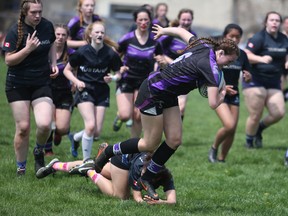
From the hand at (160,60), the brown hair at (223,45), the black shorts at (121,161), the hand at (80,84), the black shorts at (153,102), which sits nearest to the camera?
the brown hair at (223,45)

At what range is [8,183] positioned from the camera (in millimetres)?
7836

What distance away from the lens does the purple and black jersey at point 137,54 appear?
10719mm

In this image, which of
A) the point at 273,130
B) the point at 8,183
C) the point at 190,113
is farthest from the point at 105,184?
the point at 190,113

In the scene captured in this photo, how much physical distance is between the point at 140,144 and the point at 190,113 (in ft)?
34.8

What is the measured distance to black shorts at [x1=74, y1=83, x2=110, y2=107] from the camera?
30.6 feet

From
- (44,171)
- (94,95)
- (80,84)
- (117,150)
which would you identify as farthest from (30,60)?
(117,150)

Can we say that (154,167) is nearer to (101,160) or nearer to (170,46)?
(101,160)

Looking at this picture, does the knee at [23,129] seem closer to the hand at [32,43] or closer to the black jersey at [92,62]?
the hand at [32,43]

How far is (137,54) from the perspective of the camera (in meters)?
10.7

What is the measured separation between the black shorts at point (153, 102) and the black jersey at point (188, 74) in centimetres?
4

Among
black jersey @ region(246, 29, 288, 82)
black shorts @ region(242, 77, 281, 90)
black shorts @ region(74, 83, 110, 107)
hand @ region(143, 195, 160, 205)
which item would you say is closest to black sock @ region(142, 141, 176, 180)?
hand @ region(143, 195, 160, 205)

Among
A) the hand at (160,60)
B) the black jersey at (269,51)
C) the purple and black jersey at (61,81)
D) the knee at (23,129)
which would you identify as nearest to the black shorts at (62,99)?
the purple and black jersey at (61,81)

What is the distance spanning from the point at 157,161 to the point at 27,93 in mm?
1995

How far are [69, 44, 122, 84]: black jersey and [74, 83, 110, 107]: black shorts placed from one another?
0.10 metres
